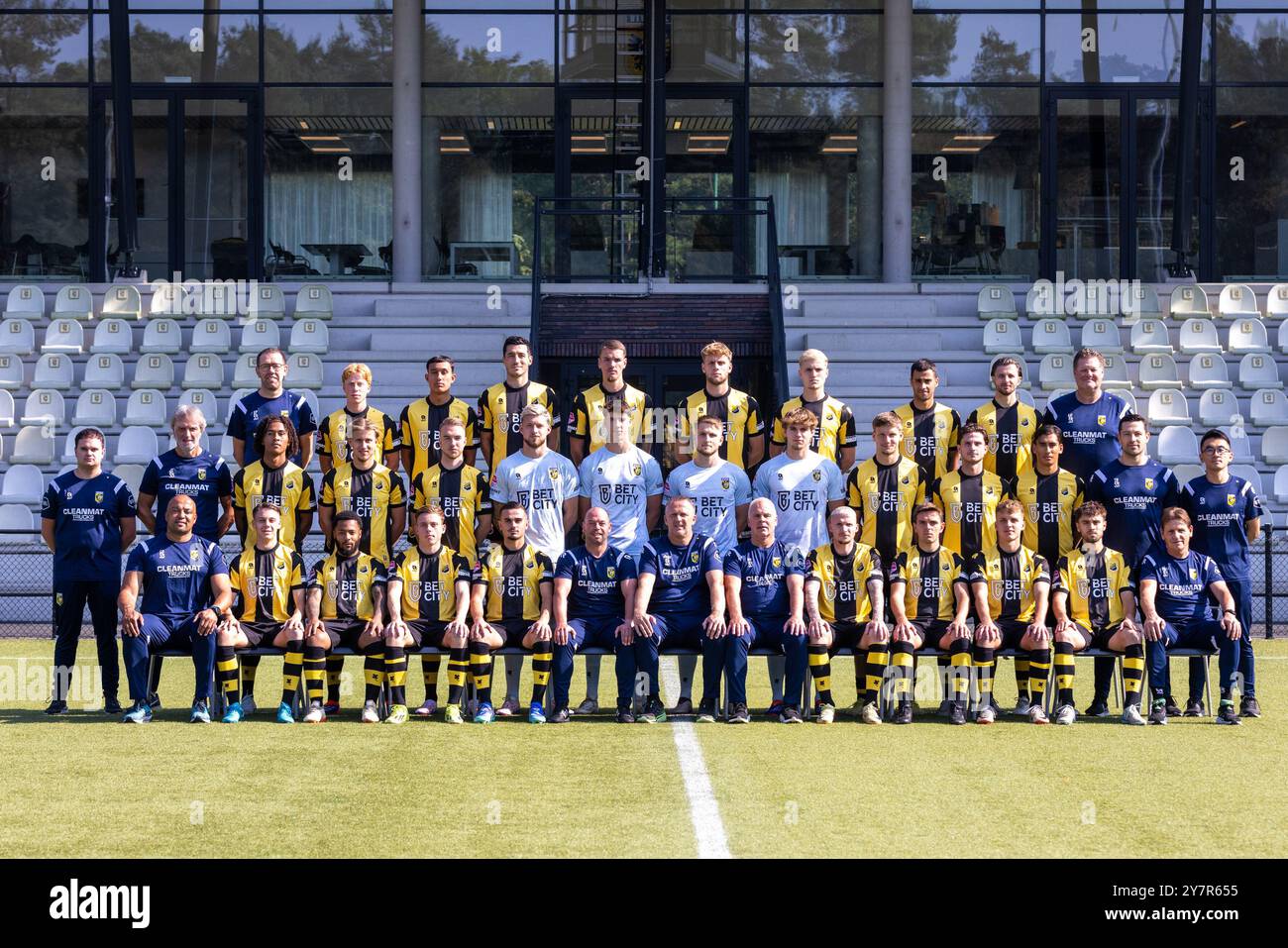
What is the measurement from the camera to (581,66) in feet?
70.3

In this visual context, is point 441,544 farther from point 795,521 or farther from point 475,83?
point 475,83

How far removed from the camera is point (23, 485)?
1669cm

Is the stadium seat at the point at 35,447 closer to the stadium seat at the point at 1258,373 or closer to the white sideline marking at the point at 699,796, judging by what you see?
the white sideline marking at the point at 699,796

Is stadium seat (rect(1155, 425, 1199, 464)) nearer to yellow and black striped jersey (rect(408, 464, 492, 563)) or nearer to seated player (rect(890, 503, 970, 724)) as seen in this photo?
seated player (rect(890, 503, 970, 724))

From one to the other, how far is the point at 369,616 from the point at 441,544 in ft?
1.99

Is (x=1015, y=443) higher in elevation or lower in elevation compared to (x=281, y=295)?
lower

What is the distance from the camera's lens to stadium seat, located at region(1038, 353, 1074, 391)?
1745 cm

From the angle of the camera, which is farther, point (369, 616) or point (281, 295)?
point (281, 295)

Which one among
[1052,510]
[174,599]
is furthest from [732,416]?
[174,599]

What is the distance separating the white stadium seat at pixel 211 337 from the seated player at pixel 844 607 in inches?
415

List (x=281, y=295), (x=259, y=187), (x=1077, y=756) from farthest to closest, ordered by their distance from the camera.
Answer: (x=259, y=187) < (x=281, y=295) < (x=1077, y=756)

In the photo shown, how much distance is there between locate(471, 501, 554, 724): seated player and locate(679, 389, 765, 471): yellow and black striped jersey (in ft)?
4.93

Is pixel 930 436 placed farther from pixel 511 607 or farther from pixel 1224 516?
pixel 511 607

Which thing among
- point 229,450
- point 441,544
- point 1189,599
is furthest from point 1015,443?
point 229,450
